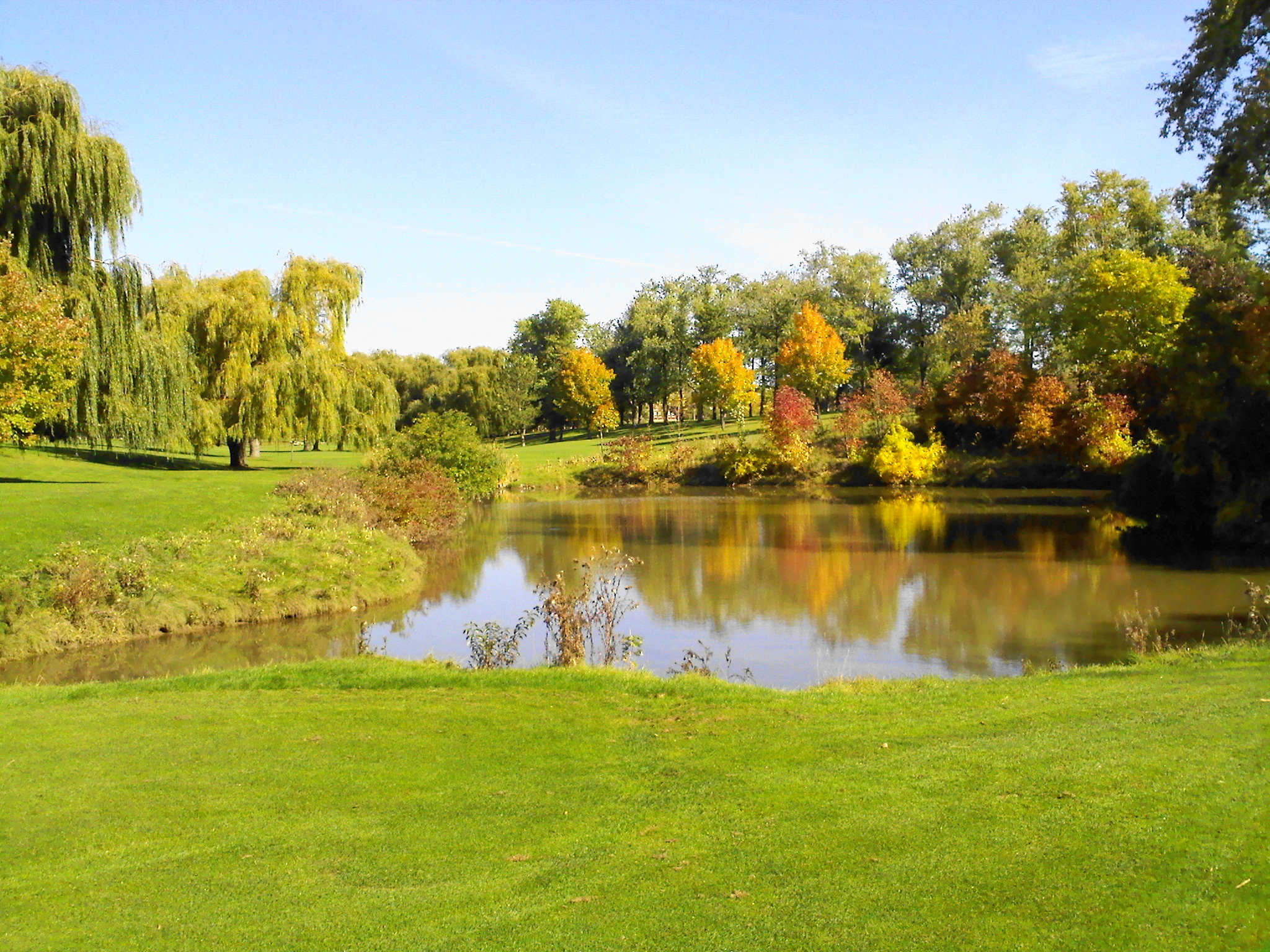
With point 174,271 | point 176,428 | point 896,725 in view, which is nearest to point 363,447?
point 174,271

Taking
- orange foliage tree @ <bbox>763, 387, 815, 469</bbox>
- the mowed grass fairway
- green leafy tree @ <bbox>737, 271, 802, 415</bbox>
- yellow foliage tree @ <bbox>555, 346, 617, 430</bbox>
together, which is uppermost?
green leafy tree @ <bbox>737, 271, 802, 415</bbox>

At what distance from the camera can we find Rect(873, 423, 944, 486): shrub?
51969 millimetres

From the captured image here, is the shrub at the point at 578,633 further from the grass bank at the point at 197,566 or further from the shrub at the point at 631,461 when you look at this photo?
the shrub at the point at 631,461

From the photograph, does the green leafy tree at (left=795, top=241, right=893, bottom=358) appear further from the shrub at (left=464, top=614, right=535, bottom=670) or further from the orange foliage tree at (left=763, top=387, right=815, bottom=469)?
the shrub at (left=464, top=614, right=535, bottom=670)

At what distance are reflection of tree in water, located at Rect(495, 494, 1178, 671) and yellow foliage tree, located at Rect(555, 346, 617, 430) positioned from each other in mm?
34117

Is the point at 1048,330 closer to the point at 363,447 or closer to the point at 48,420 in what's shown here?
the point at 363,447

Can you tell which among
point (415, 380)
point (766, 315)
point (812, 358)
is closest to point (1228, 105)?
point (812, 358)

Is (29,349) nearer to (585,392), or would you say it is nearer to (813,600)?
(813,600)

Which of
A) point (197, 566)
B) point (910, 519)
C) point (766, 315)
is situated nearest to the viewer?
point (197, 566)

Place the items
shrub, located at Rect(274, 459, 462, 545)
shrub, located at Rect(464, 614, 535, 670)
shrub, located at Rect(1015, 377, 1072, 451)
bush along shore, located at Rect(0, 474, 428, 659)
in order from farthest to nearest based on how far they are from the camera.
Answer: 1. shrub, located at Rect(1015, 377, 1072, 451)
2. shrub, located at Rect(274, 459, 462, 545)
3. bush along shore, located at Rect(0, 474, 428, 659)
4. shrub, located at Rect(464, 614, 535, 670)

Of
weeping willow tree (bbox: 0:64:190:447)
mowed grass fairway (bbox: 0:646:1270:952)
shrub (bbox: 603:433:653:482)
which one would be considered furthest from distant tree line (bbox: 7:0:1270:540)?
mowed grass fairway (bbox: 0:646:1270:952)

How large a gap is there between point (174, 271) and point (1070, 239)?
46516mm

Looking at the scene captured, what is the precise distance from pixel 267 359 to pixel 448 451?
7.84m

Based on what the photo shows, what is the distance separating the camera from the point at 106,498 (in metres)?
23.1
